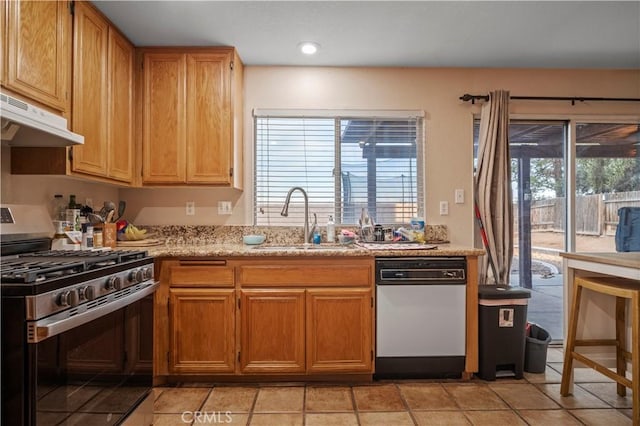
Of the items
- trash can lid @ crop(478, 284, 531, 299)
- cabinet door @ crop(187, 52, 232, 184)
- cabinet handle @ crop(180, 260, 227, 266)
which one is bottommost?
trash can lid @ crop(478, 284, 531, 299)

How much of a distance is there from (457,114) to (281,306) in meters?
2.16

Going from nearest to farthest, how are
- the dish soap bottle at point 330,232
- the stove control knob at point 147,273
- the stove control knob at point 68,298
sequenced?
the stove control knob at point 68,298 < the stove control knob at point 147,273 < the dish soap bottle at point 330,232

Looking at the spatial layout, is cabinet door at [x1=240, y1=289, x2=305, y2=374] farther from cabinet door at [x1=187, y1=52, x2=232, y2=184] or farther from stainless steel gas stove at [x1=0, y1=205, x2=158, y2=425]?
cabinet door at [x1=187, y1=52, x2=232, y2=184]

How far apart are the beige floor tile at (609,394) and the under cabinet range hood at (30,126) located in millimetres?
3336

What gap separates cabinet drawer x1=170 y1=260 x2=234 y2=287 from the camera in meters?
2.20

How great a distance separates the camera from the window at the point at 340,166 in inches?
113

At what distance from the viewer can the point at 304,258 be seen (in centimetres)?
222

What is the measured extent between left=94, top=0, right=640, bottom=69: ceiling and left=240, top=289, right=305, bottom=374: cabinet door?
1.77 meters

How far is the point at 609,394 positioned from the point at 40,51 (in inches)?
148

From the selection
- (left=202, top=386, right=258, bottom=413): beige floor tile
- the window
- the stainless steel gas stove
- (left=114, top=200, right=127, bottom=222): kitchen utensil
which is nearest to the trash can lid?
the window

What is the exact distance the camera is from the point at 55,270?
1273mm

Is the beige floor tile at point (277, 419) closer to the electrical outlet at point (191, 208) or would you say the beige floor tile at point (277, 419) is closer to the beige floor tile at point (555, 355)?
the electrical outlet at point (191, 208)

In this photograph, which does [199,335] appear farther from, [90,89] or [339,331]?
[90,89]
